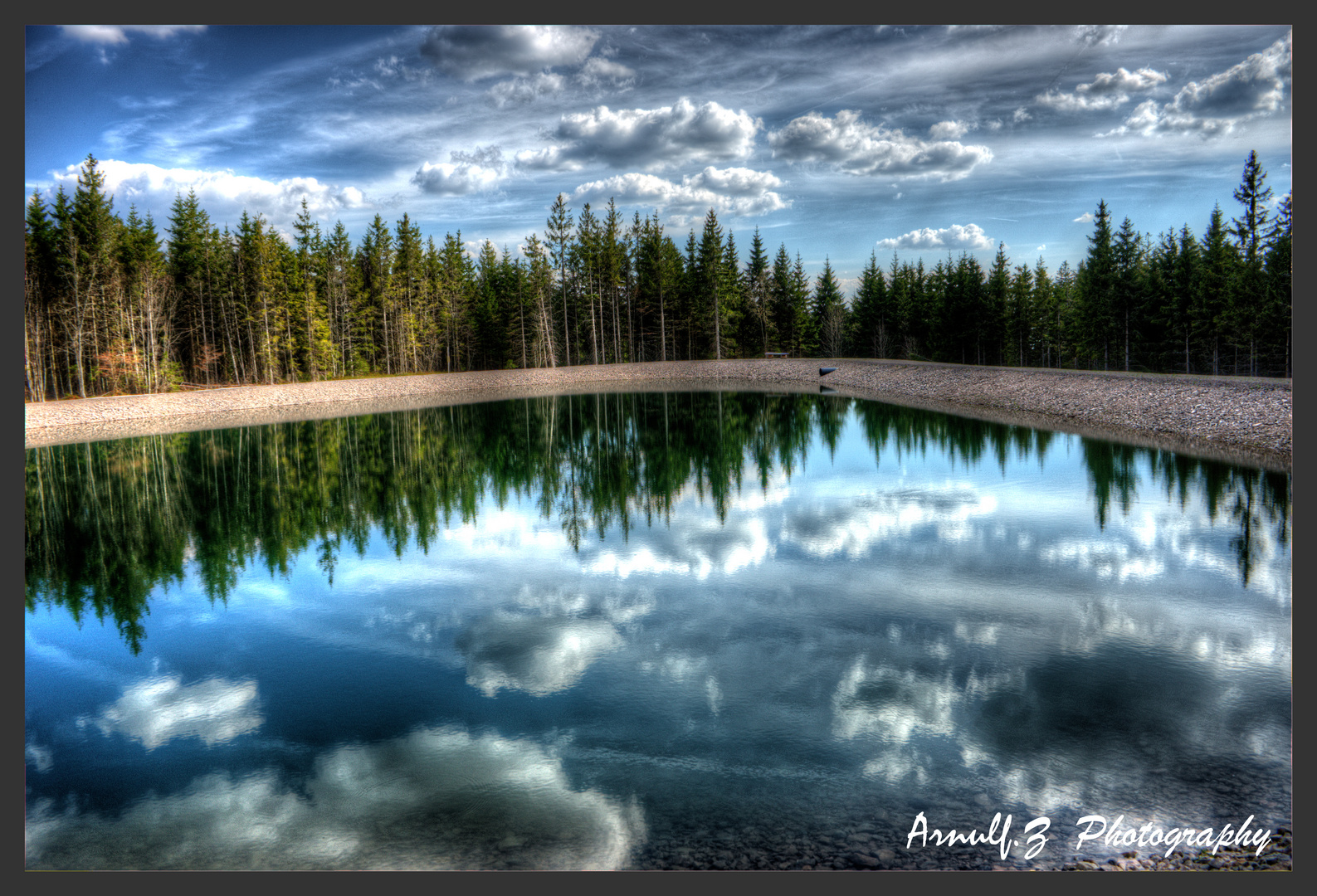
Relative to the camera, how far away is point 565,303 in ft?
223

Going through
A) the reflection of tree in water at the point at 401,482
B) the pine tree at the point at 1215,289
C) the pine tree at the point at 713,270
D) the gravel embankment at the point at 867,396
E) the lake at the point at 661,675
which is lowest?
the lake at the point at 661,675

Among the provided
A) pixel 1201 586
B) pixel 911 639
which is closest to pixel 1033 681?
pixel 911 639

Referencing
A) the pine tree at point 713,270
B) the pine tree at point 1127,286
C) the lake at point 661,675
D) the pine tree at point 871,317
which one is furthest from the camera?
the pine tree at point 871,317

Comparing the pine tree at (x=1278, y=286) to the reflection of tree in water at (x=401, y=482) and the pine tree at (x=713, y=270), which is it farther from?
the pine tree at (x=713, y=270)

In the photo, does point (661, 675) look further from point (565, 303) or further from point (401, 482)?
point (565, 303)

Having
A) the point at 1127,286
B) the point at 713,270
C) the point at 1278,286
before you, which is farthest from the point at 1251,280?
the point at 713,270

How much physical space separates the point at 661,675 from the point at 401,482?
13708 mm

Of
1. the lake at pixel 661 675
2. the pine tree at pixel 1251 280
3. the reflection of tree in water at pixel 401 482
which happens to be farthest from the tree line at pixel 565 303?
Result: the lake at pixel 661 675

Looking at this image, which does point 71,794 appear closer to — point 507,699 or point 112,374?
point 507,699

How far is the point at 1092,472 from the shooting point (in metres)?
17.9

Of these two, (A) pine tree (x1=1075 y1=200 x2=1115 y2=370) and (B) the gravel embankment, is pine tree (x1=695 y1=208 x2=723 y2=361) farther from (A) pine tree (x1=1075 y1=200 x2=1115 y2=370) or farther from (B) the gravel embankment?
(A) pine tree (x1=1075 y1=200 x2=1115 y2=370)

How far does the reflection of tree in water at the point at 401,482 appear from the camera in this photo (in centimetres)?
1284

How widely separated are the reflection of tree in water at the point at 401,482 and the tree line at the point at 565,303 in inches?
781

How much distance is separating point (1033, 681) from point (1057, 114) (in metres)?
11.6
